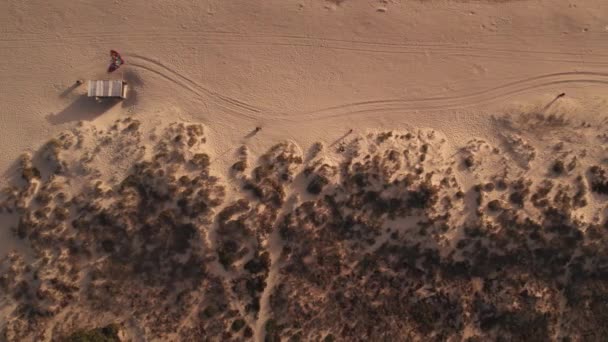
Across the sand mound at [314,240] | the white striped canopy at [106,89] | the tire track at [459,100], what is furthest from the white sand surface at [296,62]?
the sand mound at [314,240]

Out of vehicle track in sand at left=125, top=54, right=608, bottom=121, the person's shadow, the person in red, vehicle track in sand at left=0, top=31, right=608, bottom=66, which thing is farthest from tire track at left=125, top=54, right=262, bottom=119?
the person's shadow

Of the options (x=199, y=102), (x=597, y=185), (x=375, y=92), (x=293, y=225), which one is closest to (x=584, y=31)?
(x=597, y=185)

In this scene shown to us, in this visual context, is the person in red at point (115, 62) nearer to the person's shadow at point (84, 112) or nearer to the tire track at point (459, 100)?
the person's shadow at point (84, 112)

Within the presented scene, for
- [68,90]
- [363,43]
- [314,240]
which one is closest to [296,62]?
[363,43]

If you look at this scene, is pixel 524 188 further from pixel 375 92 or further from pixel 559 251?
pixel 375 92

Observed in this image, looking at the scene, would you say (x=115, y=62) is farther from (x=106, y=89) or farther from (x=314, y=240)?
(x=314, y=240)

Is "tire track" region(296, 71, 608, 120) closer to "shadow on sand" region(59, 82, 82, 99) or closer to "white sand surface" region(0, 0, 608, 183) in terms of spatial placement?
"white sand surface" region(0, 0, 608, 183)
